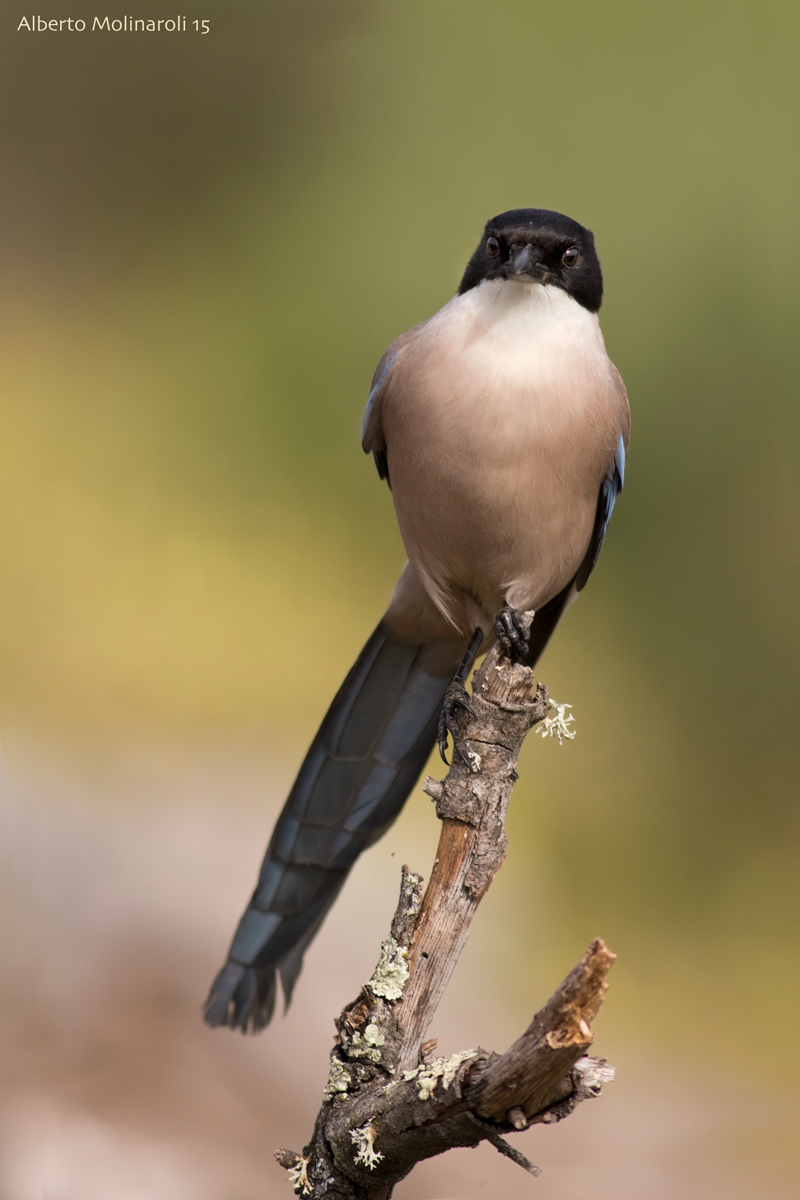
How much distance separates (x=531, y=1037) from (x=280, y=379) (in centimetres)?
200

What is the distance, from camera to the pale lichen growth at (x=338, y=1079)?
4.05ft

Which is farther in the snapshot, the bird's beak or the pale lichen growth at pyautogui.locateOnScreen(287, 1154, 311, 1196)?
the bird's beak

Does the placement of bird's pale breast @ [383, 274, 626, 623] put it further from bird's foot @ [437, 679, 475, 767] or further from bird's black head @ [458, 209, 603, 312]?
bird's foot @ [437, 679, 475, 767]

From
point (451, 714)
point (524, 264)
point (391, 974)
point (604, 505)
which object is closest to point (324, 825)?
point (451, 714)

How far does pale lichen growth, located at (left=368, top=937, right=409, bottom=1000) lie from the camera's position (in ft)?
4.06

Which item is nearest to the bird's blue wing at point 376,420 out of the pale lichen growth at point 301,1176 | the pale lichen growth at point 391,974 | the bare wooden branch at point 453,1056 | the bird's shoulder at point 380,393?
the bird's shoulder at point 380,393

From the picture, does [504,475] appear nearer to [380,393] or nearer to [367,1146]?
[380,393]

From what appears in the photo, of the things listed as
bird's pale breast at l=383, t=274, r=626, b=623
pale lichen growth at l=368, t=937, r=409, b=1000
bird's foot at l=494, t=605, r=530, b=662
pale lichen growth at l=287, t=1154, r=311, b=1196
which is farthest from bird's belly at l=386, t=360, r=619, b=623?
pale lichen growth at l=287, t=1154, r=311, b=1196

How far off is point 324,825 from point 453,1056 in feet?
2.40

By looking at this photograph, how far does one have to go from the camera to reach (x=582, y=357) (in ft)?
5.19

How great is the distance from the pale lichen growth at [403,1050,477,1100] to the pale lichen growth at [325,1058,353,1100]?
0.16m

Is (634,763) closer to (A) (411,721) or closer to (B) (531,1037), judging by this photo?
(A) (411,721)

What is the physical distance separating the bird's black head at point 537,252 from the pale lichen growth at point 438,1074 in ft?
3.70

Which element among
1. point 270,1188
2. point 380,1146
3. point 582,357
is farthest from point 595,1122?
point 582,357
